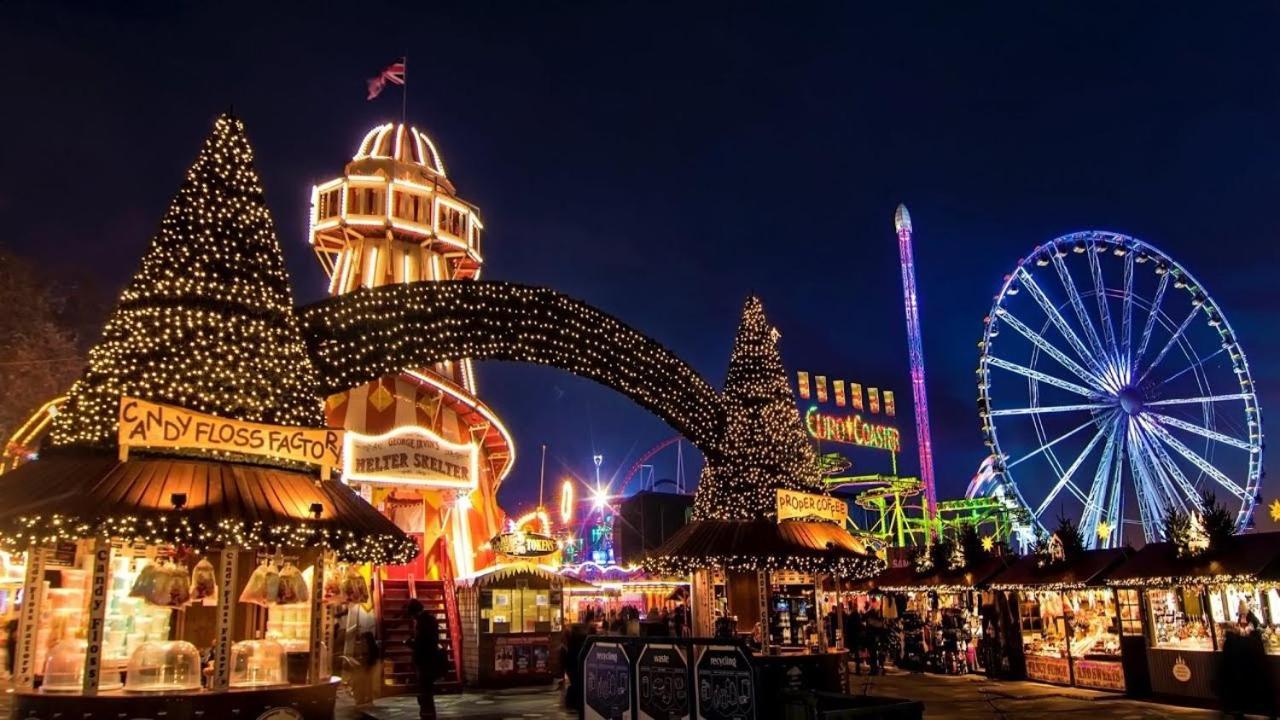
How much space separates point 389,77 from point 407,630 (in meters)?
14.9

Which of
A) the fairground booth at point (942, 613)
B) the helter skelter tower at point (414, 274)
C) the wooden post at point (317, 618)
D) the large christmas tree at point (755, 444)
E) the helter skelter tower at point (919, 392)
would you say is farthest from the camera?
the helter skelter tower at point (919, 392)

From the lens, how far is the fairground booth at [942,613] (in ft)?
74.3

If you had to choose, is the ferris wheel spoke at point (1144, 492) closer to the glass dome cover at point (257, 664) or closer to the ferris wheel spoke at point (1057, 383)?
the ferris wheel spoke at point (1057, 383)

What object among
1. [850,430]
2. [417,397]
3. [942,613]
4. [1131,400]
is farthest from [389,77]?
[850,430]

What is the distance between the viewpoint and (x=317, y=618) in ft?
38.6

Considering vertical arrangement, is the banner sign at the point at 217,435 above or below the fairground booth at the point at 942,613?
above

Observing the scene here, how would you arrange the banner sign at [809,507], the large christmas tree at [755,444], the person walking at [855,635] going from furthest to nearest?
the person walking at [855,635] < the large christmas tree at [755,444] < the banner sign at [809,507]

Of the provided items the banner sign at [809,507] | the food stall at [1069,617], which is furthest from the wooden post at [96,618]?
→ the food stall at [1069,617]

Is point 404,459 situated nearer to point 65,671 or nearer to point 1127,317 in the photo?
point 65,671

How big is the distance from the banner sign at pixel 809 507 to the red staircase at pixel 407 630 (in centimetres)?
724

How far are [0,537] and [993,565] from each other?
20.9 meters

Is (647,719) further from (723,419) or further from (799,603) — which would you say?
(799,603)

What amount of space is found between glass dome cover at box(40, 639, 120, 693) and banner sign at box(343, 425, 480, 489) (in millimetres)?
10341

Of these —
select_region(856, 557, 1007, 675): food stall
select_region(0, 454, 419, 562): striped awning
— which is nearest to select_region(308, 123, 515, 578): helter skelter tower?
select_region(0, 454, 419, 562): striped awning
